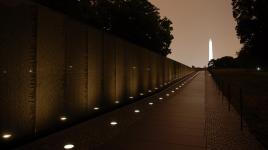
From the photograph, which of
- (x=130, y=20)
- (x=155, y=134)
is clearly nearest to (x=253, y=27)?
(x=130, y=20)

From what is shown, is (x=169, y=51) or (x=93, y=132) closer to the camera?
(x=93, y=132)

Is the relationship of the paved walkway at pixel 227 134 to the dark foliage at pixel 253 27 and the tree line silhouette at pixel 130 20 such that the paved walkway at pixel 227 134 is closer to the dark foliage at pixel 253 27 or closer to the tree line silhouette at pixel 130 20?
the dark foliage at pixel 253 27

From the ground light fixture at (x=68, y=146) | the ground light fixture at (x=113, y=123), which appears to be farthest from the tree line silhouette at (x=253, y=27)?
the ground light fixture at (x=68, y=146)

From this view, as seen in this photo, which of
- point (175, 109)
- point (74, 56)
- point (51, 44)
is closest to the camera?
point (51, 44)

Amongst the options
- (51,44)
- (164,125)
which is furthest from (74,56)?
(164,125)

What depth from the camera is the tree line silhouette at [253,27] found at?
90.9 feet

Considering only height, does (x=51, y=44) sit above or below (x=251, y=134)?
above

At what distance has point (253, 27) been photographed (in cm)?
2947

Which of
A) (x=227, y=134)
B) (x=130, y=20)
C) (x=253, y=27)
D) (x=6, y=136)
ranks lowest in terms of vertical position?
(x=227, y=134)

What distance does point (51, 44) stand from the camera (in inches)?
262

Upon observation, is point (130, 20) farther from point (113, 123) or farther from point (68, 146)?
point (68, 146)

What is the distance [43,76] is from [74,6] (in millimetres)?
16554

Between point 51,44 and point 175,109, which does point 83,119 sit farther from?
point 175,109

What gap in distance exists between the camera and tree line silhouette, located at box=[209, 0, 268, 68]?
2770cm
